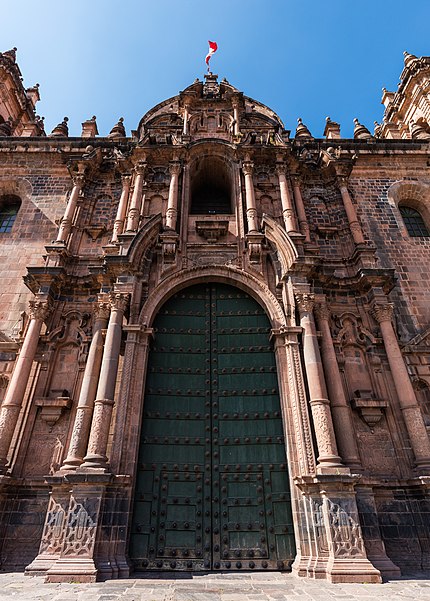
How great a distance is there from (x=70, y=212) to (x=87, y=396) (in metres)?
6.49

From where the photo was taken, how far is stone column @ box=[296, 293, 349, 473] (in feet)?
23.6

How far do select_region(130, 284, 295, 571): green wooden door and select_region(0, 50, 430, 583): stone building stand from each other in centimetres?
4

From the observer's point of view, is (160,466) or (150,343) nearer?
(160,466)

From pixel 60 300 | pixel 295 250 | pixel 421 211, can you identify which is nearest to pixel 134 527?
pixel 60 300

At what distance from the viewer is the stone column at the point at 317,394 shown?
7.20 metres

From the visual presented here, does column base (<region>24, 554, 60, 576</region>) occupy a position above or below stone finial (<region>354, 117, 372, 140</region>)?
below

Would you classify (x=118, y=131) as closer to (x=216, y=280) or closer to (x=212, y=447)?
(x=216, y=280)

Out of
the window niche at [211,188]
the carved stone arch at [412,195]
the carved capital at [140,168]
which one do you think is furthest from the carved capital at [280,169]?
the carved capital at [140,168]

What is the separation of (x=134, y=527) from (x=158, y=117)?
13640 millimetres

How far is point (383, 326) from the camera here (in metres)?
9.51

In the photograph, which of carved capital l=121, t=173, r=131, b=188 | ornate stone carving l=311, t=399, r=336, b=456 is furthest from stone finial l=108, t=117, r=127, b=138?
ornate stone carving l=311, t=399, r=336, b=456

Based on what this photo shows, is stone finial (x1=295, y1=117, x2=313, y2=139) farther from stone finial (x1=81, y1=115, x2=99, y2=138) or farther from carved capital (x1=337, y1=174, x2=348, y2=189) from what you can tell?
stone finial (x1=81, y1=115, x2=99, y2=138)

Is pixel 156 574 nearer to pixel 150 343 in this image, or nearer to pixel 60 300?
pixel 150 343

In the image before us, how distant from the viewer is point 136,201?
1151cm
